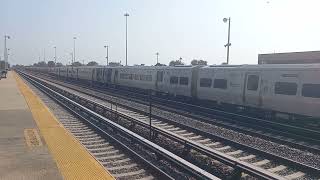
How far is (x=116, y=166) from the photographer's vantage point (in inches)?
454

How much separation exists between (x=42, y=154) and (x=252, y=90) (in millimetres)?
13330

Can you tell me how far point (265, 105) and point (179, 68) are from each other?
11675mm

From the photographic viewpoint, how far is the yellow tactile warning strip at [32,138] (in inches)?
554

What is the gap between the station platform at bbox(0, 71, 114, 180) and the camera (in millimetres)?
10344

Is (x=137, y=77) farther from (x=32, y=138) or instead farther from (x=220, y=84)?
(x=32, y=138)

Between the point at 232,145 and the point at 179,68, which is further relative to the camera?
the point at 179,68

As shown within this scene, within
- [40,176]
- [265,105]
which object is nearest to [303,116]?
[265,105]

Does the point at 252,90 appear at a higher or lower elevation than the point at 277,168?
higher

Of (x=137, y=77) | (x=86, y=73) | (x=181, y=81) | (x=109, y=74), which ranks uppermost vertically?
(x=181, y=81)

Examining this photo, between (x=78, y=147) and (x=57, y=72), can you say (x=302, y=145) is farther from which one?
(x=57, y=72)

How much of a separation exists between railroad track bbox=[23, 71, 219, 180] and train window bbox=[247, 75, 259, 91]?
27.8 ft

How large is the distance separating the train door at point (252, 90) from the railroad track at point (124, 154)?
835 centimetres

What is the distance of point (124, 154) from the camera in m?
13.0

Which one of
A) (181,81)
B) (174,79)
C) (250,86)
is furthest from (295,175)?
(174,79)
